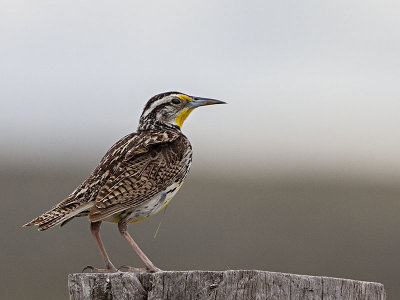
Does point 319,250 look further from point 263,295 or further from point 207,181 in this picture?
point 263,295

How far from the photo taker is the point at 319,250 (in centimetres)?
1739

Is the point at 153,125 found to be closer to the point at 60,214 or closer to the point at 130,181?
the point at 130,181

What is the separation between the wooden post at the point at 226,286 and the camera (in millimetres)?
5086

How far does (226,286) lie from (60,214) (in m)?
1.93

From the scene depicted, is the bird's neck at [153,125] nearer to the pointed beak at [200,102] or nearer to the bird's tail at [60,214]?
the pointed beak at [200,102]

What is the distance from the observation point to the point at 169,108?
26.4 ft

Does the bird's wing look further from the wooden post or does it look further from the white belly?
the wooden post

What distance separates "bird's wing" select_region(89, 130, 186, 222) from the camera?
22.7 feet

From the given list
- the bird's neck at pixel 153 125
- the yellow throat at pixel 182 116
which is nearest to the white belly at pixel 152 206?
the bird's neck at pixel 153 125

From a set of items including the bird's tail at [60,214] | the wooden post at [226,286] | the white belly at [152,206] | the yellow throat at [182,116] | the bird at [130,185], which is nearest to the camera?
the wooden post at [226,286]

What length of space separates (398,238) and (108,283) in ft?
46.7

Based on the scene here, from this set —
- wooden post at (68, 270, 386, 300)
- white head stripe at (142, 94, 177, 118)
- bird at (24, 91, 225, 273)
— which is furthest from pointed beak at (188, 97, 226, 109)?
wooden post at (68, 270, 386, 300)

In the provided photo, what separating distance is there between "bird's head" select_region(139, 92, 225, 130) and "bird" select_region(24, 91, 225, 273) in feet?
0.38

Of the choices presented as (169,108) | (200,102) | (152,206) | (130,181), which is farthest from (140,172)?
(200,102)
